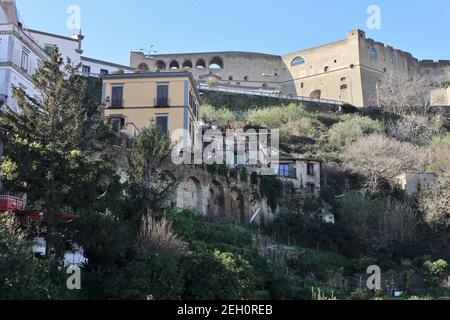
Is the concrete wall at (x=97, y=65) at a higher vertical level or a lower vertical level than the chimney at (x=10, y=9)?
higher

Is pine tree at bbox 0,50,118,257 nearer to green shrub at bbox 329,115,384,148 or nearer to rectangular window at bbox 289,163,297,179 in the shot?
rectangular window at bbox 289,163,297,179

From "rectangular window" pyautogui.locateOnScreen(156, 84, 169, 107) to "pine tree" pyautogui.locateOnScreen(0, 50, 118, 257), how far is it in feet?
54.1

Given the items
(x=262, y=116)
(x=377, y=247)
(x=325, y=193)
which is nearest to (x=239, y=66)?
(x=262, y=116)

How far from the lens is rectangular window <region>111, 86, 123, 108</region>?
1625 inches

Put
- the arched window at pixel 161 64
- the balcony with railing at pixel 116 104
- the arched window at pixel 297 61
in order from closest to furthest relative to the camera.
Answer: the balcony with railing at pixel 116 104 < the arched window at pixel 161 64 < the arched window at pixel 297 61

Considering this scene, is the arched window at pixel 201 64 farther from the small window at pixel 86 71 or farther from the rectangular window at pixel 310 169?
the rectangular window at pixel 310 169

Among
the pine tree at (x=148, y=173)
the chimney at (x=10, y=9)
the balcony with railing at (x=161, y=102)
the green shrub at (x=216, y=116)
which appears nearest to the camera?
the pine tree at (x=148, y=173)

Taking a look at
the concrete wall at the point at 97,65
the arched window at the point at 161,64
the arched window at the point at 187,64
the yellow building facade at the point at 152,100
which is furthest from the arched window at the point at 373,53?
the yellow building facade at the point at 152,100

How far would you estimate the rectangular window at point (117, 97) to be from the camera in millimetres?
41281

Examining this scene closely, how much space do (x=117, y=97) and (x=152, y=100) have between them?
7.65 ft

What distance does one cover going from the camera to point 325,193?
43.9 m

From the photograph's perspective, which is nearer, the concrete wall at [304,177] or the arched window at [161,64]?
the concrete wall at [304,177]

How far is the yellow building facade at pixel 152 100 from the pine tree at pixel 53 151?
16165 millimetres

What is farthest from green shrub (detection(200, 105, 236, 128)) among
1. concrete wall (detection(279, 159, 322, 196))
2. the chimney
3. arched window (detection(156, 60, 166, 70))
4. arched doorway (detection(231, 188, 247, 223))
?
arched window (detection(156, 60, 166, 70))
